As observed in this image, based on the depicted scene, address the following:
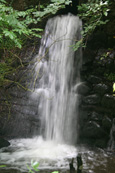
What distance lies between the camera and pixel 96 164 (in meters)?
3.99

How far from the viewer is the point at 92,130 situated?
5.41 meters

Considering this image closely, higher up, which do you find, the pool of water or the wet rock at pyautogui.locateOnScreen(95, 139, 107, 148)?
the wet rock at pyautogui.locateOnScreen(95, 139, 107, 148)

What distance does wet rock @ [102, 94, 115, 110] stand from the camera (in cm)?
539

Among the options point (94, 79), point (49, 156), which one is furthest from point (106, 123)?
point (49, 156)

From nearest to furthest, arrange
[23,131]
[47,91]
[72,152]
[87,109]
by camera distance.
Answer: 1. [72,152]
2. [87,109]
3. [23,131]
4. [47,91]

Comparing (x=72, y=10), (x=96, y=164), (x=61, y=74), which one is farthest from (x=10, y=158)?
(x=72, y=10)

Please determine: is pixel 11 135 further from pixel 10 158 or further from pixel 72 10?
pixel 72 10

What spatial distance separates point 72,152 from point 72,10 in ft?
23.5

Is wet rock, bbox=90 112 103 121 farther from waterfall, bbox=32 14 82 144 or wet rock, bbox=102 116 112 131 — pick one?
waterfall, bbox=32 14 82 144

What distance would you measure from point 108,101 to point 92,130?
1.08m

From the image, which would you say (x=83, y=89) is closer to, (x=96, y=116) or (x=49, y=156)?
(x=96, y=116)

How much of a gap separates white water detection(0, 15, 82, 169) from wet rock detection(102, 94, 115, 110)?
97 cm

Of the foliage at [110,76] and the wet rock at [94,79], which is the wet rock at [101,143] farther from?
the foliage at [110,76]

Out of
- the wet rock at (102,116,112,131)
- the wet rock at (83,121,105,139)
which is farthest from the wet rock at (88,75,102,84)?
the wet rock at (83,121,105,139)
